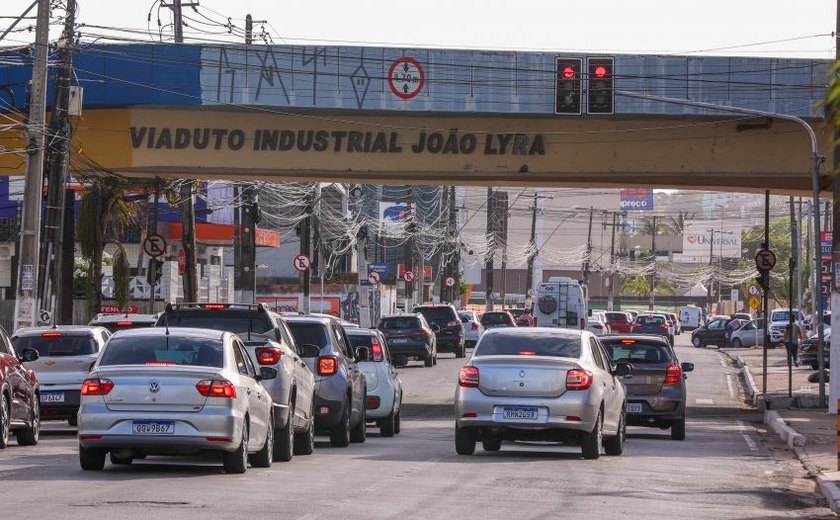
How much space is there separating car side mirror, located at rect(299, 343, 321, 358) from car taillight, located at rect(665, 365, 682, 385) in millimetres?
6707

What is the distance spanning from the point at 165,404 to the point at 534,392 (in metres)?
5.12

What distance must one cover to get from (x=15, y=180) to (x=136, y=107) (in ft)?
113

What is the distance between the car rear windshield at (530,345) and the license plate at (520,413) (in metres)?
0.85

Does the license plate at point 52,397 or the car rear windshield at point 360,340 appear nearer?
the license plate at point 52,397

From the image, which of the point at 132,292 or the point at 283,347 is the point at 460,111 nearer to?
the point at 283,347

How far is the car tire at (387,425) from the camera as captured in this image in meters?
24.8

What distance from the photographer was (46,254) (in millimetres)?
32875

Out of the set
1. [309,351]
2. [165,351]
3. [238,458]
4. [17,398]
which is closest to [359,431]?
[309,351]

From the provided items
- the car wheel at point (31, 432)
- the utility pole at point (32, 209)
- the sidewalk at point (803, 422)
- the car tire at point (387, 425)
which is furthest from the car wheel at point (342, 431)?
the utility pole at point (32, 209)

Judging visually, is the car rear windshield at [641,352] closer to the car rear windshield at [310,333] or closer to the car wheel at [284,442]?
the car rear windshield at [310,333]

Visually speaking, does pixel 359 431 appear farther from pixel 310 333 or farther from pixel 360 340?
pixel 360 340

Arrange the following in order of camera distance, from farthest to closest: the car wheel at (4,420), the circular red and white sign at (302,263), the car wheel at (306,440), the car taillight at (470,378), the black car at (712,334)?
1. the black car at (712,334)
2. the circular red and white sign at (302,263)
3. the car wheel at (4,420)
4. the car wheel at (306,440)
5. the car taillight at (470,378)

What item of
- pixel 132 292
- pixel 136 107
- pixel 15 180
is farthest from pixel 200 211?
pixel 136 107

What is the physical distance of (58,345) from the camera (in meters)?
25.4
